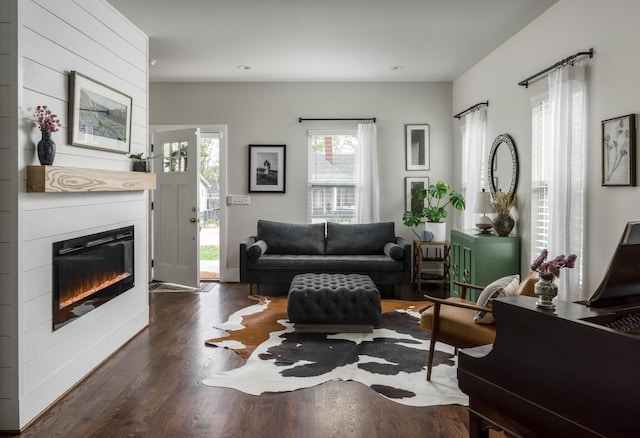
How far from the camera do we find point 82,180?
3.20 m

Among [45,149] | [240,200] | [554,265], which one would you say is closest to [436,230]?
[240,200]

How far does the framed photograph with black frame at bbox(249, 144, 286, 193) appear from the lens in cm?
696

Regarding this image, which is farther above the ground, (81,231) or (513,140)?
(513,140)

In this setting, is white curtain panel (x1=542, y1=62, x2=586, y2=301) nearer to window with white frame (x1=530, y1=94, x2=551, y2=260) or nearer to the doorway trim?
window with white frame (x1=530, y1=94, x2=551, y2=260)

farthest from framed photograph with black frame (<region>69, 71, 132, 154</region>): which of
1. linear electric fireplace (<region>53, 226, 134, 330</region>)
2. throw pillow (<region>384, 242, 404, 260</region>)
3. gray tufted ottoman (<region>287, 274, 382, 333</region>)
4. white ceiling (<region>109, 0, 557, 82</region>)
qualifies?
throw pillow (<region>384, 242, 404, 260</region>)

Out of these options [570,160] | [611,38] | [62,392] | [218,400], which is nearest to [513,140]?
[570,160]

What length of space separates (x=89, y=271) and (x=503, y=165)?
13.4ft

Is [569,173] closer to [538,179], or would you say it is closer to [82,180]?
[538,179]

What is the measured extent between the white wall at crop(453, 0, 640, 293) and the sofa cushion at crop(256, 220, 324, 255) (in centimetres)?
264

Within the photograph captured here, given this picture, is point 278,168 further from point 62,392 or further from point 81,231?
point 62,392

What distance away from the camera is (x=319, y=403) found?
2.95m

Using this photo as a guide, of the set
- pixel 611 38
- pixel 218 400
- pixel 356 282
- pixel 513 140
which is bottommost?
pixel 218 400

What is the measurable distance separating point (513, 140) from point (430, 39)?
1.32 m

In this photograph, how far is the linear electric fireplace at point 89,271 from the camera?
10.2ft
